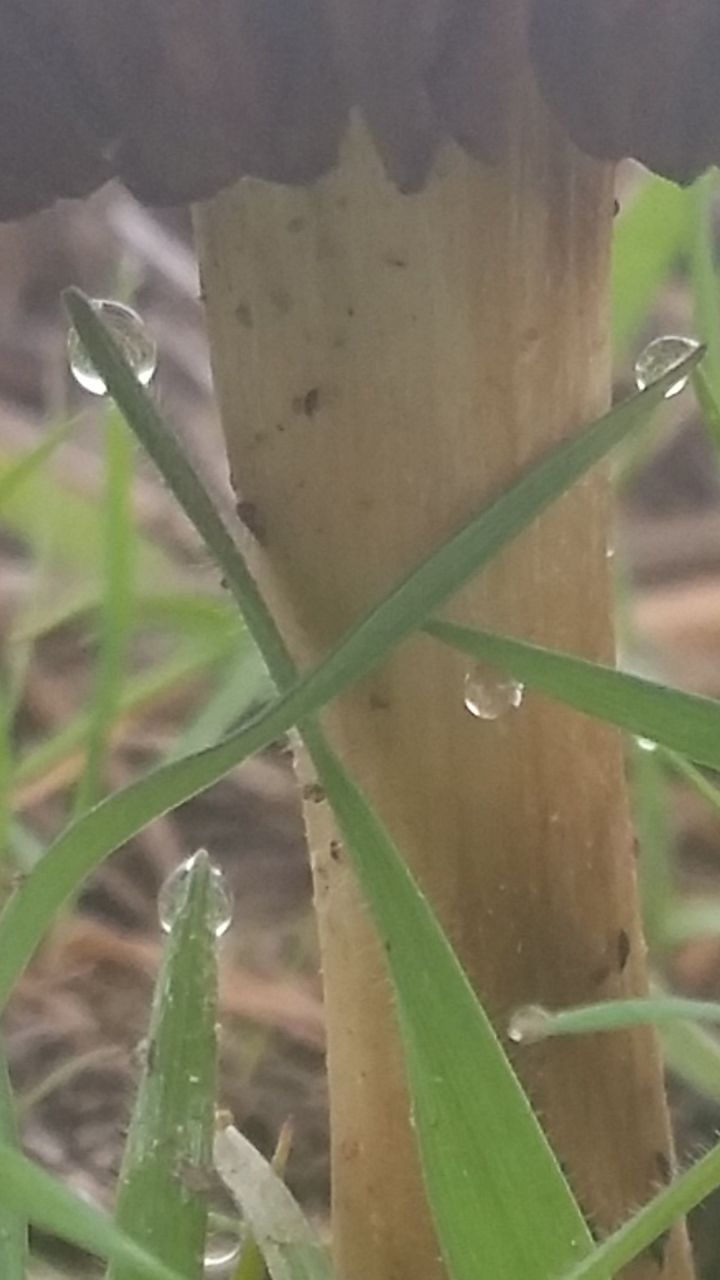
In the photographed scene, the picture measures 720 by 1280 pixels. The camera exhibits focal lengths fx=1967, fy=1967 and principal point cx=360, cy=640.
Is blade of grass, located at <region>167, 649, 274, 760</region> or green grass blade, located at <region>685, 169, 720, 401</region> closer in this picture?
green grass blade, located at <region>685, 169, 720, 401</region>

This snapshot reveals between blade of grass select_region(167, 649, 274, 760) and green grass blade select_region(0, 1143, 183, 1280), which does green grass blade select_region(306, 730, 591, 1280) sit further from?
blade of grass select_region(167, 649, 274, 760)

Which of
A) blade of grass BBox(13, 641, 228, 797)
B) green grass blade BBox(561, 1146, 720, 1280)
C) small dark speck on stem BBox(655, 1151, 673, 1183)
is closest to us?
green grass blade BBox(561, 1146, 720, 1280)

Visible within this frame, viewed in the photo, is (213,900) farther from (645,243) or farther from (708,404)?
(645,243)

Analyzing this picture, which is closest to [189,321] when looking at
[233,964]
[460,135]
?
[233,964]

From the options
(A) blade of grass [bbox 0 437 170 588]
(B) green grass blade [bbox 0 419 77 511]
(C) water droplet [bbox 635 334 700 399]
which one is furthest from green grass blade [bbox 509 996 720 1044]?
(A) blade of grass [bbox 0 437 170 588]

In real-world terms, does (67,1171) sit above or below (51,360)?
below

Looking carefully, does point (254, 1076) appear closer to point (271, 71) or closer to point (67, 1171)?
point (67, 1171)
